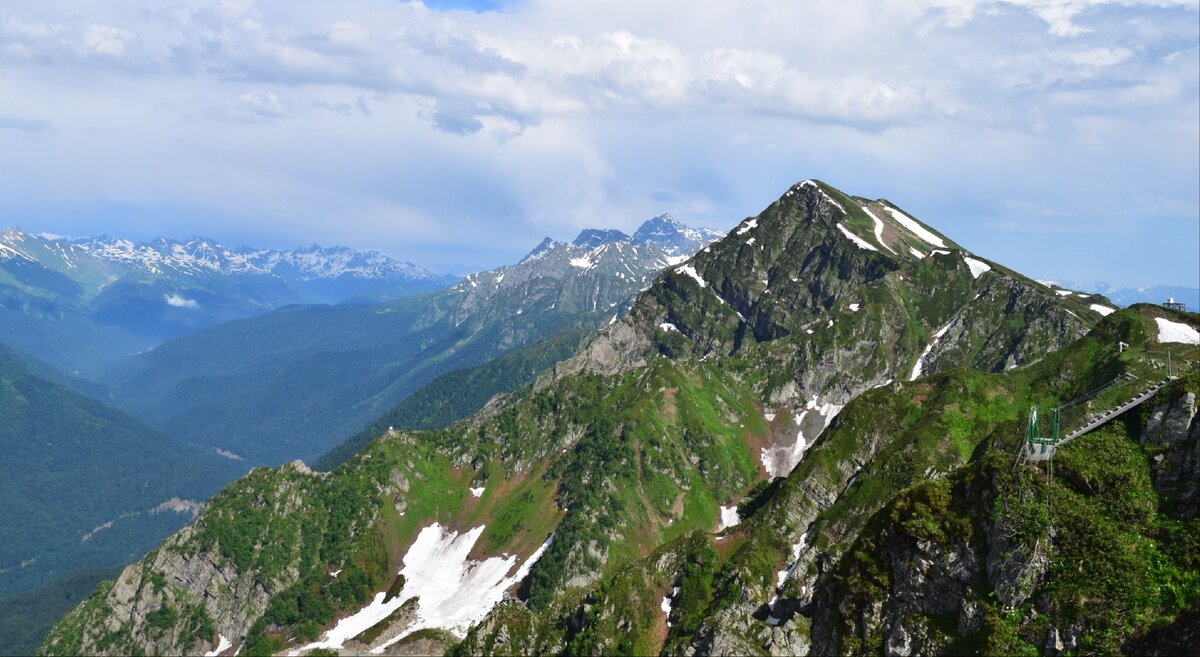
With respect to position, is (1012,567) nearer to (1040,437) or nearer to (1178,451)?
(1040,437)

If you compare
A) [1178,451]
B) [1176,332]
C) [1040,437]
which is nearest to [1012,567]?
[1040,437]

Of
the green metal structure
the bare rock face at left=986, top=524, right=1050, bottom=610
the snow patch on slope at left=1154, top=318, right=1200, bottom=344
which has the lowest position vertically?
the bare rock face at left=986, top=524, right=1050, bottom=610

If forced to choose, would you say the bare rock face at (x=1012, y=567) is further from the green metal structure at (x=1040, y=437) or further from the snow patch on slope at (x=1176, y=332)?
the snow patch on slope at (x=1176, y=332)

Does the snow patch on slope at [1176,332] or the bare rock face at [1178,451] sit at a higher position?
the snow patch on slope at [1176,332]

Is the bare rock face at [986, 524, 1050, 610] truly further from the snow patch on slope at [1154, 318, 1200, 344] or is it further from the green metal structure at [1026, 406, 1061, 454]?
the snow patch on slope at [1154, 318, 1200, 344]

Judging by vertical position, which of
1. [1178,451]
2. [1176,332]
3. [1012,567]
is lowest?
[1012,567]

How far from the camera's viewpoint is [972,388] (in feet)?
586

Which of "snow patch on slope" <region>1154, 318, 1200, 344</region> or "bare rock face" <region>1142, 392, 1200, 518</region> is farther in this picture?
"snow patch on slope" <region>1154, 318, 1200, 344</region>

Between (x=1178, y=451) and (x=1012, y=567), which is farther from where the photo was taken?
(x=1012, y=567)

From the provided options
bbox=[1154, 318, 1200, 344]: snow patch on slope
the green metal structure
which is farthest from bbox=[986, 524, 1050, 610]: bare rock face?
bbox=[1154, 318, 1200, 344]: snow patch on slope

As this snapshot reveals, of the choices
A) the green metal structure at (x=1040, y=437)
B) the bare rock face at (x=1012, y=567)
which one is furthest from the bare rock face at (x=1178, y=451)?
the bare rock face at (x=1012, y=567)

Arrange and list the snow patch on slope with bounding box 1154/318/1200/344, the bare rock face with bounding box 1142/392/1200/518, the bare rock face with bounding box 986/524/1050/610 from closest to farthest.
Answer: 1. the bare rock face with bounding box 1142/392/1200/518
2. the bare rock face with bounding box 986/524/1050/610
3. the snow patch on slope with bounding box 1154/318/1200/344

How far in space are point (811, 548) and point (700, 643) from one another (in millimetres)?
41621

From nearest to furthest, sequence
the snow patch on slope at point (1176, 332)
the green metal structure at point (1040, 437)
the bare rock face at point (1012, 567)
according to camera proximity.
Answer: the bare rock face at point (1012, 567)
the green metal structure at point (1040, 437)
the snow patch on slope at point (1176, 332)
